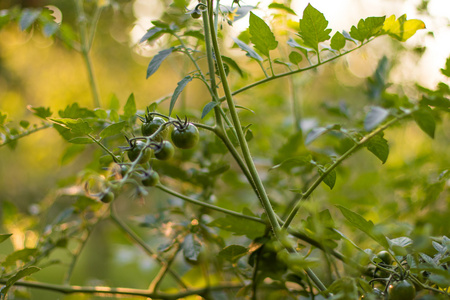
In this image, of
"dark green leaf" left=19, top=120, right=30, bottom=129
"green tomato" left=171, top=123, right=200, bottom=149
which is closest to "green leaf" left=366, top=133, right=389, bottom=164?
"green tomato" left=171, top=123, right=200, bottom=149

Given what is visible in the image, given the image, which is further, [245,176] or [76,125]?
[245,176]

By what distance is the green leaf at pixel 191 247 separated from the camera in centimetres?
60

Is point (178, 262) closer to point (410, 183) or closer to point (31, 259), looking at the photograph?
point (31, 259)

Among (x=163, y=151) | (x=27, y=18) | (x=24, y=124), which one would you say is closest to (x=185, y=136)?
(x=163, y=151)

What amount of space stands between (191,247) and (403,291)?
1.10 ft

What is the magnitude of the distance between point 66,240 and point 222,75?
54 cm

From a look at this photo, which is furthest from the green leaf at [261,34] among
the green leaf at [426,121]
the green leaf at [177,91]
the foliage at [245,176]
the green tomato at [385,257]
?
the green tomato at [385,257]

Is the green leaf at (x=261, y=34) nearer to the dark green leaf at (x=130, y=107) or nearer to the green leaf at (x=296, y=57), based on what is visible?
the green leaf at (x=296, y=57)

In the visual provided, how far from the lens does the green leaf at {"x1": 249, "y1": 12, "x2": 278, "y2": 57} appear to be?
507 mm

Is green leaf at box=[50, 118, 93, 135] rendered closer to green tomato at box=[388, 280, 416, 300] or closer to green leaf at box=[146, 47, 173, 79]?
green leaf at box=[146, 47, 173, 79]

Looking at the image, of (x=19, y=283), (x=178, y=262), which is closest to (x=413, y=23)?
(x=19, y=283)

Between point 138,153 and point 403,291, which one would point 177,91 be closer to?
point 138,153

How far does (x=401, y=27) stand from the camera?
503mm

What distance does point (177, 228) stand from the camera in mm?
737
